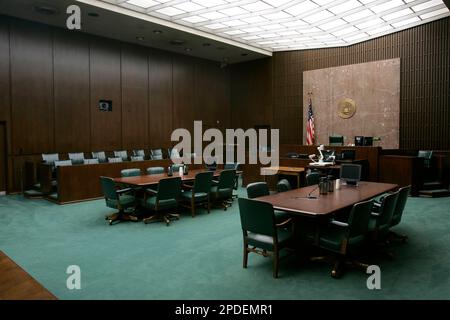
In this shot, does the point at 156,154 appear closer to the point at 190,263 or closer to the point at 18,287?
the point at 190,263

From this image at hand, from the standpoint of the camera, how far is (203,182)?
22.1ft

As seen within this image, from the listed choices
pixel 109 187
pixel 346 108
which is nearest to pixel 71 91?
pixel 109 187

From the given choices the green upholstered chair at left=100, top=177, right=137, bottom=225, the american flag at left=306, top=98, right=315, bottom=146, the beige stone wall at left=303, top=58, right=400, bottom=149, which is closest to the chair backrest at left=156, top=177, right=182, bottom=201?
the green upholstered chair at left=100, top=177, right=137, bottom=225

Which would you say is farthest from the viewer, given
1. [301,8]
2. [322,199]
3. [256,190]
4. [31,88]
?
[31,88]

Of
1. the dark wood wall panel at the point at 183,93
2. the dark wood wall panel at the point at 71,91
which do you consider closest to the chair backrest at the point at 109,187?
the dark wood wall panel at the point at 71,91

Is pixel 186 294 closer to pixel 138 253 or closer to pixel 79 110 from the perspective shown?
pixel 138 253

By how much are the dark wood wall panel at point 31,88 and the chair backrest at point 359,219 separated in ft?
31.0

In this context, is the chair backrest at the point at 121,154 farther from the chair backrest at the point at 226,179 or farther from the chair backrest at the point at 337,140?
the chair backrest at the point at 337,140

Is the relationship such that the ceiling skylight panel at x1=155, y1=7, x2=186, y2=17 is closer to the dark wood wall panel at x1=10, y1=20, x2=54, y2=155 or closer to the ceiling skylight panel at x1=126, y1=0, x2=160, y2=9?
the ceiling skylight panel at x1=126, y1=0, x2=160, y2=9

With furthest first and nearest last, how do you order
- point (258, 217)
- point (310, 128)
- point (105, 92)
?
point (310, 128), point (105, 92), point (258, 217)

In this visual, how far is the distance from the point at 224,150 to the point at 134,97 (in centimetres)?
444

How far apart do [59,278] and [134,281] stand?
84 centimetres

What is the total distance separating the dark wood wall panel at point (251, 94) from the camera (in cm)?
1446
